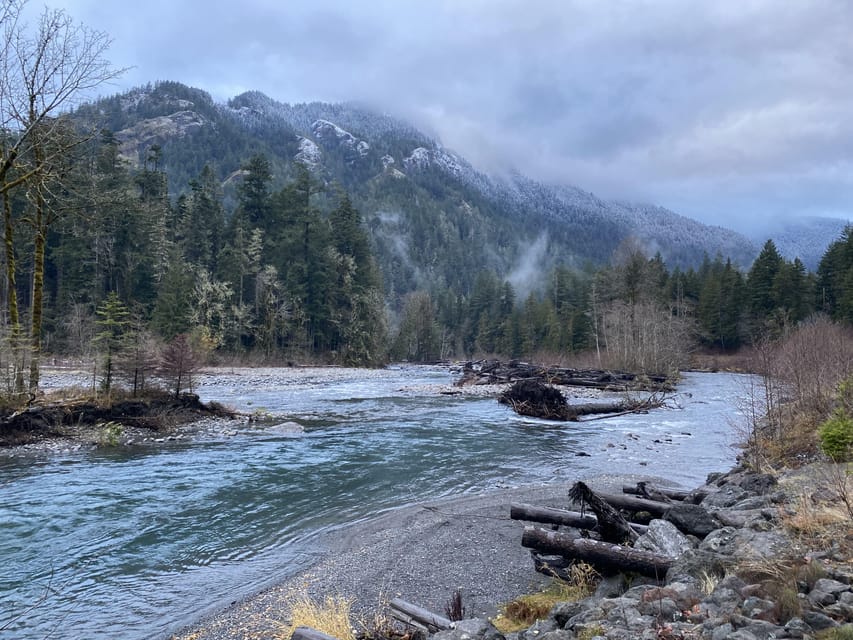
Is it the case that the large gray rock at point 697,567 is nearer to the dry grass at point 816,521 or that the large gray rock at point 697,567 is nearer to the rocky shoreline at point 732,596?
the rocky shoreline at point 732,596

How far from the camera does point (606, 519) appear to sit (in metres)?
7.34

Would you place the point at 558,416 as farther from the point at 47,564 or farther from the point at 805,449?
the point at 47,564

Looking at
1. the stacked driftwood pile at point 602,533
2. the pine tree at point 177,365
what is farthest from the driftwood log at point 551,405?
the stacked driftwood pile at point 602,533

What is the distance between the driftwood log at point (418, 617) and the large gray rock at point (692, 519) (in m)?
3.79

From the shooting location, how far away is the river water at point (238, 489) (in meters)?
7.47

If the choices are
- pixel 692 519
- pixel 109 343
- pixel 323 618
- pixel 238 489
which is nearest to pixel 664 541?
pixel 692 519

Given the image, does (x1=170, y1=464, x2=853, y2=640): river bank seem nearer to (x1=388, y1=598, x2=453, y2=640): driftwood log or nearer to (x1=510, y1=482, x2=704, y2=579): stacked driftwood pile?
(x1=510, y1=482, x2=704, y2=579): stacked driftwood pile

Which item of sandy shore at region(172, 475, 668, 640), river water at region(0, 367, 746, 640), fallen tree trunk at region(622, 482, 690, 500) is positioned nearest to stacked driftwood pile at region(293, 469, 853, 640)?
sandy shore at region(172, 475, 668, 640)

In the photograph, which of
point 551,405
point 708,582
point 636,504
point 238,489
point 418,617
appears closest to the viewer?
point 708,582

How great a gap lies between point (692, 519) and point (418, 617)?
422 cm

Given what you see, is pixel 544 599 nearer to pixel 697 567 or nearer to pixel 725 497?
pixel 697 567

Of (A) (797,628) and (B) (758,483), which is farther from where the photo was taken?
(B) (758,483)

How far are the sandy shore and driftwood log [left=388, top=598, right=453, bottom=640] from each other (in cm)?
74

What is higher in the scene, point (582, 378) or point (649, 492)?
point (649, 492)
